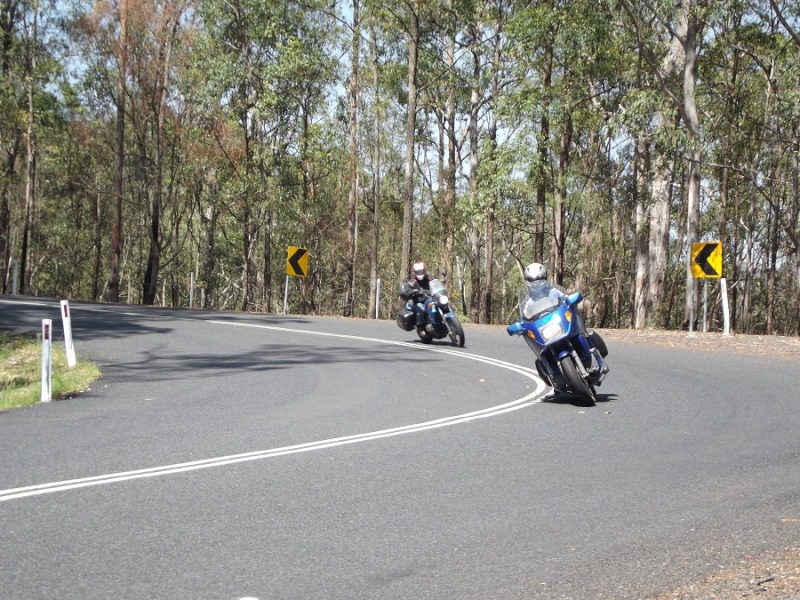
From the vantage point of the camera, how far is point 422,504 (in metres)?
6.21

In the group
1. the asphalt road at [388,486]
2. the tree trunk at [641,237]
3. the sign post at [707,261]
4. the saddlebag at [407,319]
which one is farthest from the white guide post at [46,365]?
the tree trunk at [641,237]

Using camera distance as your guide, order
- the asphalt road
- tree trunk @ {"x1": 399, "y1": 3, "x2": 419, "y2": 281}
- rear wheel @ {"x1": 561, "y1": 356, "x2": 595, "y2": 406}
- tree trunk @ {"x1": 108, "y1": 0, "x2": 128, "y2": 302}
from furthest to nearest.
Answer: tree trunk @ {"x1": 108, "y1": 0, "x2": 128, "y2": 302}, tree trunk @ {"x1": 399, "y1": 3, "x2": 419, "y2": 281}, rear wheel @ {"x1": 561, "y1": 356, "x2": 595, "y2": 406}, the asphalt road

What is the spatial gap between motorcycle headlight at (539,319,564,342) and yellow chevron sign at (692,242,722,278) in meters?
13.4

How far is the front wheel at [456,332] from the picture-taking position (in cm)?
1797

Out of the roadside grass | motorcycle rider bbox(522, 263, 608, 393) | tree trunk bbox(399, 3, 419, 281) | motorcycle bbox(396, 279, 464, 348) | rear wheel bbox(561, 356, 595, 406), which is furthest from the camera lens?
tree trunk bbox(399, 3, 419, 281)

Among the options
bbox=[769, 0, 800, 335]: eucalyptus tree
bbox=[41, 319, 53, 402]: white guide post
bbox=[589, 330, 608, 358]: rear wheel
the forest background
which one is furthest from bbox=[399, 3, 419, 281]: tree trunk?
bbox=[41, 319, 53, 402]: white guide post

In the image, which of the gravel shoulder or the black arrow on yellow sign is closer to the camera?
the gravel shoulder

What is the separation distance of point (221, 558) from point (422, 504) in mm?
1680

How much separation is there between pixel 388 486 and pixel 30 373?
9.75 metres

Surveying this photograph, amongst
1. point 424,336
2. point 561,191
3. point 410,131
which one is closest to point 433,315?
point 424,336

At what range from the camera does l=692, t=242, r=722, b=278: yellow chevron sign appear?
22.8 m

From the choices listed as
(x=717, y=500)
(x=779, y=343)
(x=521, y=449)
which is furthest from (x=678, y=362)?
(x=717, y=500)

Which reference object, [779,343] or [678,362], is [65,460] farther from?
[779,343]

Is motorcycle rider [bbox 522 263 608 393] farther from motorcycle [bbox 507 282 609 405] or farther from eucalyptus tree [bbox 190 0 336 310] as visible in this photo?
eucalyptus tree [bbox 190 0 336 310]
